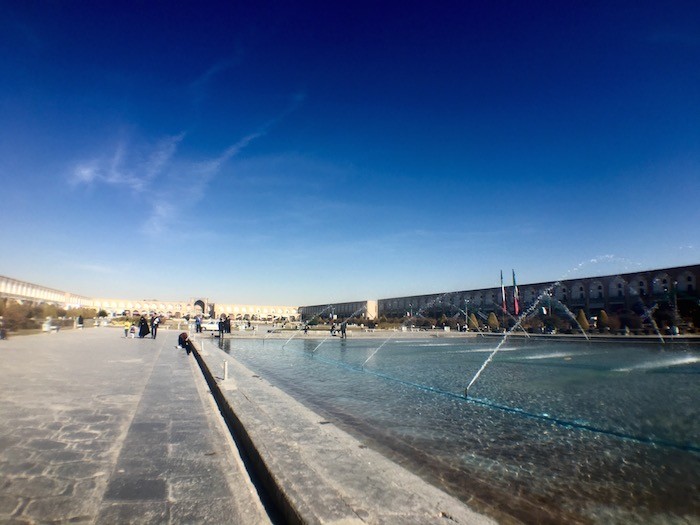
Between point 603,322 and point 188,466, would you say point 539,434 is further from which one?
point 603,322

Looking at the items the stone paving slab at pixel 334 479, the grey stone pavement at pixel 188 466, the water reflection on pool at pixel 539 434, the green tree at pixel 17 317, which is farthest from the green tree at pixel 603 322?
the green tree at pixel 17 317

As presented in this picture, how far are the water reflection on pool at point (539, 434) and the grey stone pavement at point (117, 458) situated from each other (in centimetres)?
182

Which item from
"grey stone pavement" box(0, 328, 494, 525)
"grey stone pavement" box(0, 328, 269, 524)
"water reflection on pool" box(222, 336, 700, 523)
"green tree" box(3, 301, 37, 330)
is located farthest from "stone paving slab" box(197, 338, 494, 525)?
"green tree" box(3, 301, 37, 330)

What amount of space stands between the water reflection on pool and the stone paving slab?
662 mm

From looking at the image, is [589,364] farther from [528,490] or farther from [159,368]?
[159,368]

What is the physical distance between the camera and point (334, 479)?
2900 mm

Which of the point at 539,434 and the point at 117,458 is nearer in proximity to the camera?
the point at 117,458

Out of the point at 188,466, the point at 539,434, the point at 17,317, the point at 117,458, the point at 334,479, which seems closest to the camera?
the point at 334,479

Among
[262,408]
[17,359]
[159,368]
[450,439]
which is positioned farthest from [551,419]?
[17,359]

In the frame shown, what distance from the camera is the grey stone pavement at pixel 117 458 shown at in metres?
2.61

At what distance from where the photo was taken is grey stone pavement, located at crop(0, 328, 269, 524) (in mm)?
2613

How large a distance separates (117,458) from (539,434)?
4771 mm

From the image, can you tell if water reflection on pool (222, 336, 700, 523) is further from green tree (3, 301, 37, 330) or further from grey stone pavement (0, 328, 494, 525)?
green tree (3, 301, 37, 330)

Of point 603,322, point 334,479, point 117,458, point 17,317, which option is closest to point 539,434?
point 334,479
